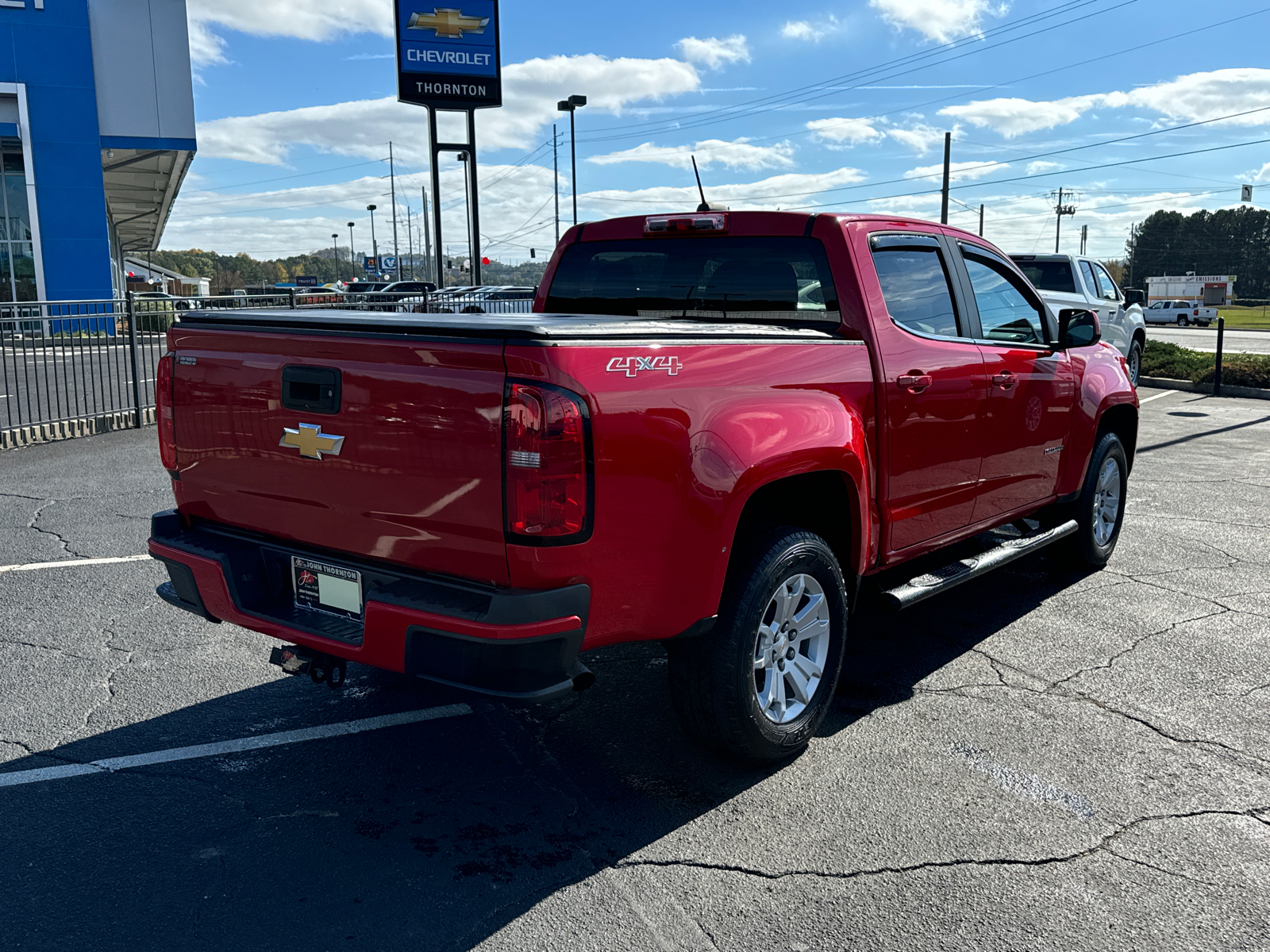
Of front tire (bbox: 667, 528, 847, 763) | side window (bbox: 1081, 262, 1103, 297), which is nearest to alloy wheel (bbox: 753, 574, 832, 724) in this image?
front tire (bbox: 667, 528, 847, 763)

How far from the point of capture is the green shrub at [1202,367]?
17531mm

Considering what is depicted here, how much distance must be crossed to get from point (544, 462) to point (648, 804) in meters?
1.38

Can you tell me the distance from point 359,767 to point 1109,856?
2.56 metres

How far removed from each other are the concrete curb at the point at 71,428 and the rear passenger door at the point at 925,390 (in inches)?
396

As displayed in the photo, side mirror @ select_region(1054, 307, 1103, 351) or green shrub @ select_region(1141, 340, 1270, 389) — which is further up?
side mirror @ select_region(1054, 307, 1103, 351)

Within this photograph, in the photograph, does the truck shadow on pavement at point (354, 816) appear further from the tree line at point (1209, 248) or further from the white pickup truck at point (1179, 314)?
the tree line at point (1209, 248)

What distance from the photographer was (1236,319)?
67438mm

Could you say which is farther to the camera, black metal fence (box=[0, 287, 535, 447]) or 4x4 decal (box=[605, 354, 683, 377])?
black metal fence (box=[0, 287, 535, 447])

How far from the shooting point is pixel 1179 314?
63.2m

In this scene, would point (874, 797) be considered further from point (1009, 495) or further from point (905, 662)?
point (1009, 495)

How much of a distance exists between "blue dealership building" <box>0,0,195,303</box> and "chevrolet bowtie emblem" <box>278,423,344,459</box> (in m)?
30.4

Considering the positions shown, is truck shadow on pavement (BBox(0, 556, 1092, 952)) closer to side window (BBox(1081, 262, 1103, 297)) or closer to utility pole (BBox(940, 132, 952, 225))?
side window (BBox(1081, 262, 1103, 297))

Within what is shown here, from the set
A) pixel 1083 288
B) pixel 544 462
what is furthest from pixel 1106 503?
pixel 1083 288

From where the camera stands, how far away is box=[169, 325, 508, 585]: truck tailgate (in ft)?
9.63
